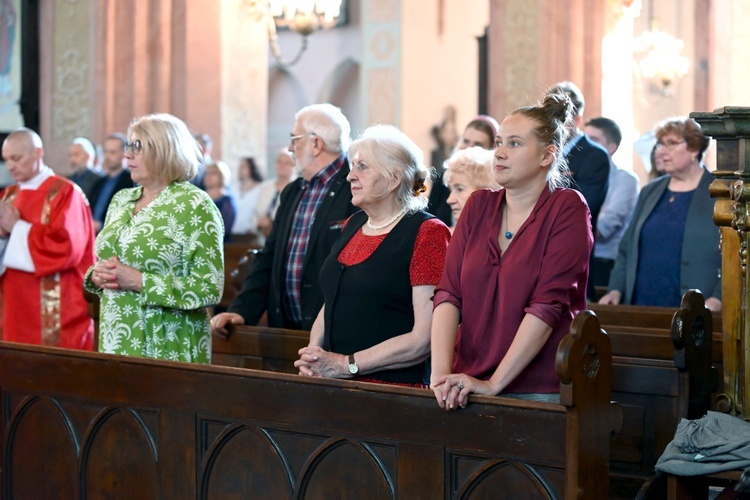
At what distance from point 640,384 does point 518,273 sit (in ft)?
3.51

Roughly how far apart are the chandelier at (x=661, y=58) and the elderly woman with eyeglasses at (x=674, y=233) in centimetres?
757

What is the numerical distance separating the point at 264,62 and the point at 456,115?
5.90 m

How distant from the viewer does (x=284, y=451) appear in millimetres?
3244

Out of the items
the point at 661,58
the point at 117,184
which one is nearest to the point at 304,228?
the point at 117,184

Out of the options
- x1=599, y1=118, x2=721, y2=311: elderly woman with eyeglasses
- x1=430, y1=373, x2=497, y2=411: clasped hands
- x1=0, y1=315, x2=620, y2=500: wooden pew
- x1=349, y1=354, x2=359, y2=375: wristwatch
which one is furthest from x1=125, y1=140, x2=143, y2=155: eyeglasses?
x1=599, y1=118, x2=721, y2=311: elderly woman with eyeglasses

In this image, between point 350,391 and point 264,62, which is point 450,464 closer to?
point 350,391

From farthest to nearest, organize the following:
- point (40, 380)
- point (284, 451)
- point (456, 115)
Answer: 1. point (456, 115)
2. point (40, 380)
3. point (284, 451)

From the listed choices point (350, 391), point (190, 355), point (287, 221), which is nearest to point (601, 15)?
point (287, 221)

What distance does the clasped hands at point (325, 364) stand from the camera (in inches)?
134

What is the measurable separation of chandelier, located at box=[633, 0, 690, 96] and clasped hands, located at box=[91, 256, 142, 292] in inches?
376

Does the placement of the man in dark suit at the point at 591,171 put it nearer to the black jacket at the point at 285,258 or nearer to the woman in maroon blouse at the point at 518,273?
the black jacket at the point at 285,258

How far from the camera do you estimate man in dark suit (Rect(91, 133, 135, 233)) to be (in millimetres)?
8359

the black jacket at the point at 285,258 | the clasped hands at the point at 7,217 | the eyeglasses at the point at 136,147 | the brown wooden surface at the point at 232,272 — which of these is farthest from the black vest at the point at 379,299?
the clasped hands at the point at 7,217

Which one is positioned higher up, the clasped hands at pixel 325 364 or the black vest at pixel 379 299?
the black vest at pixel 379 299
